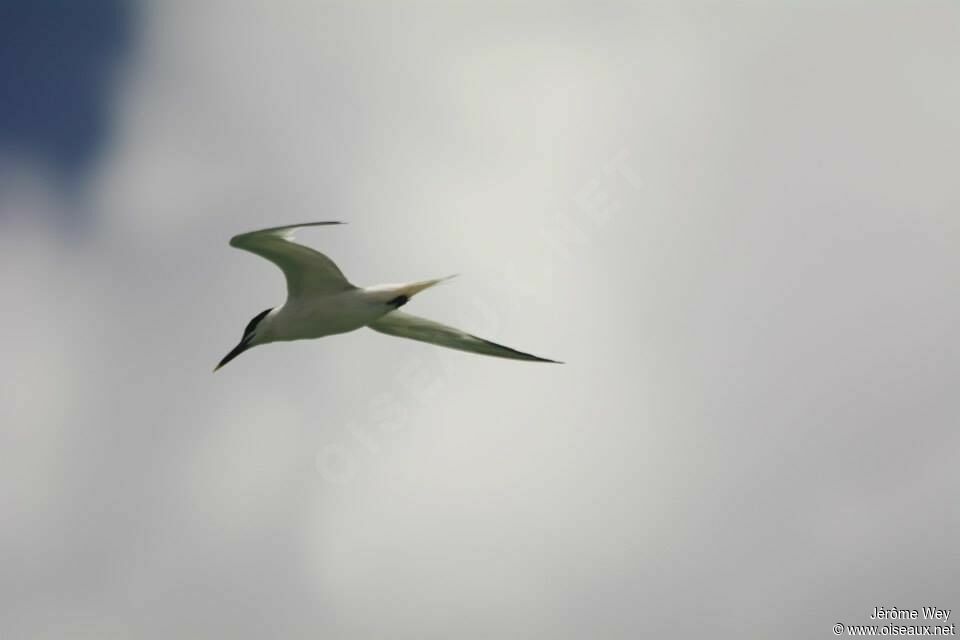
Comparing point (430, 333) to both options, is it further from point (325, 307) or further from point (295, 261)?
point (295, 261)

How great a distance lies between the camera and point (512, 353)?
62.4 feet

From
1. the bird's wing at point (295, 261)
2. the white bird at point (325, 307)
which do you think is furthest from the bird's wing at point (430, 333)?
the bird's wing at point (295, 261)

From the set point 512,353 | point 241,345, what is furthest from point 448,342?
point 241,345

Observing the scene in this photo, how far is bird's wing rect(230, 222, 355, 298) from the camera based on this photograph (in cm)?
→ 1744

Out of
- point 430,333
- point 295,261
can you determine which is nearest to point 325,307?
point 295,261

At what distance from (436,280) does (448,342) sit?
1.82 meters

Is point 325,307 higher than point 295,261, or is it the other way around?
point 295,261

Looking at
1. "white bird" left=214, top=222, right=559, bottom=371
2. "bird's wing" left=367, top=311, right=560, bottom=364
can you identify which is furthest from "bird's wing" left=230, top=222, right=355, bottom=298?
"bird's wing" left=367, top=311, right=560, bottom=364

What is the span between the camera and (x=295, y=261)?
1819 centimetres

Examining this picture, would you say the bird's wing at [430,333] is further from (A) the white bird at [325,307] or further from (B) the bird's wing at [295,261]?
(B) the bird's wing at [295,261]

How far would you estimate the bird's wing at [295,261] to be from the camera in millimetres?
17438

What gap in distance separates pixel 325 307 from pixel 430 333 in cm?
173

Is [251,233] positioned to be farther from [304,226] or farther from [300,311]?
[300,311]

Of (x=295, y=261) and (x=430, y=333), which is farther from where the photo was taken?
(x=430, y=333)
